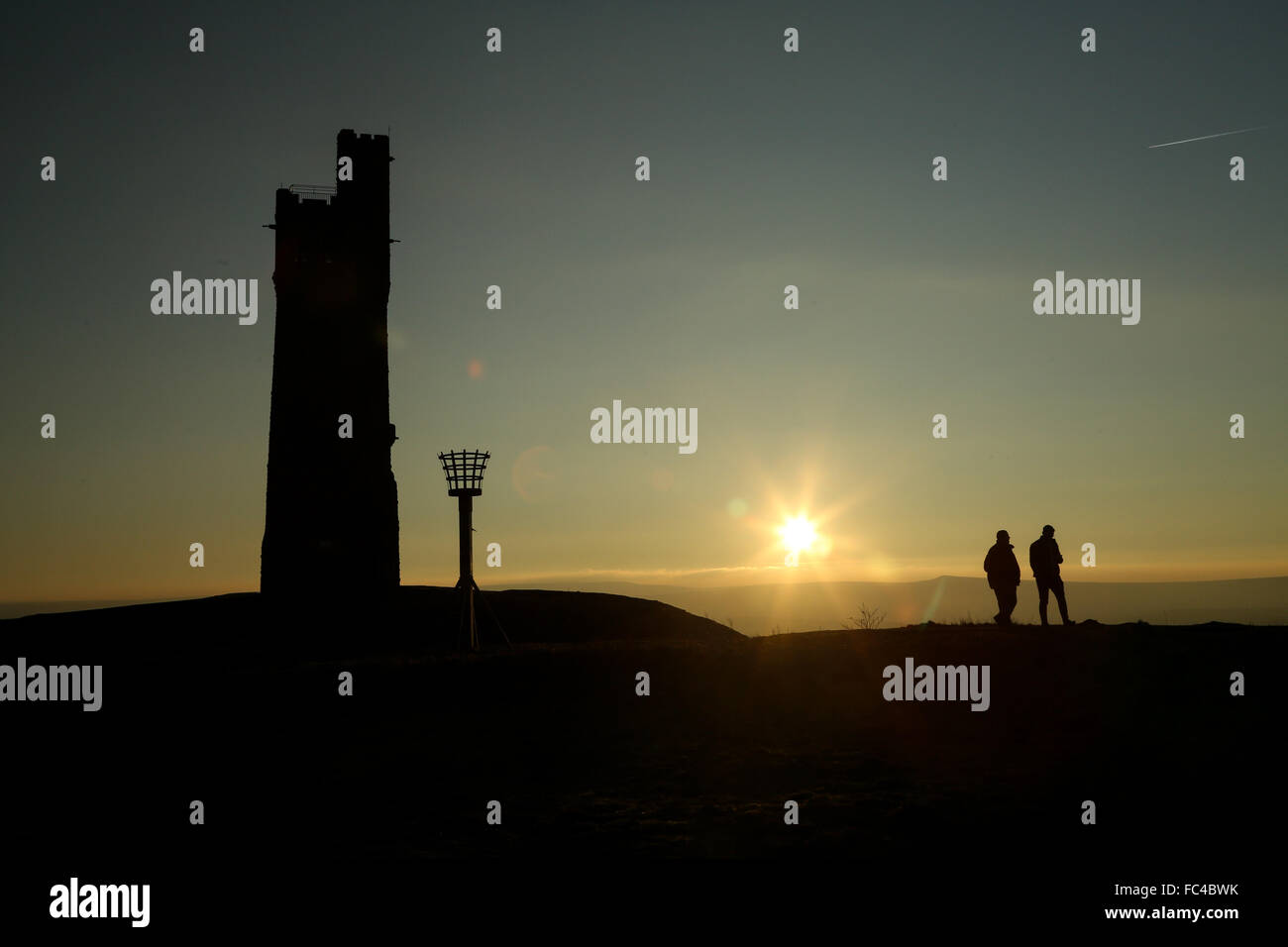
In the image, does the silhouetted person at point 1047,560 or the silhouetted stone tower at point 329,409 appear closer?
the silhouetted person at point 1047,560

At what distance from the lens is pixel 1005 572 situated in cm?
2186

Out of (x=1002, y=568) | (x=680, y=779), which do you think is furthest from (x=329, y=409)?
(x=680, y=779)

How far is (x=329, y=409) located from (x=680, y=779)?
26.3 meters

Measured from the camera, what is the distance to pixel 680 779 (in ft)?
52.5

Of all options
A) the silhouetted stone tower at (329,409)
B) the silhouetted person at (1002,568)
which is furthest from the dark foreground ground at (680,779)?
the silhouetted stone tower at (329,409)

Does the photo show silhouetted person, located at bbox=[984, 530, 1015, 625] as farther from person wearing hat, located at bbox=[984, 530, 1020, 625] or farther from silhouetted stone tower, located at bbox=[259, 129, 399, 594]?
silhouetted stone tower, located at bbox=[259, 129, 399, 594]

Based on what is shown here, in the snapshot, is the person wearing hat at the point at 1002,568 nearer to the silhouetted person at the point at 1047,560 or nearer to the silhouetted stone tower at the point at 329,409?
the silhouetted person at the point at 1047,560

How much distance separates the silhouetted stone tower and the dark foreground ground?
41.1ft

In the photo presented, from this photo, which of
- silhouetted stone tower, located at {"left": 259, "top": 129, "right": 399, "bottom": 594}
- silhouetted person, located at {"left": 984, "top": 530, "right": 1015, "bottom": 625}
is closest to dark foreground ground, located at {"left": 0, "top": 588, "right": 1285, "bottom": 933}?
silhouetted person, located at {"left": 984, "top": 530, "right": 1015, "bottom": 625}

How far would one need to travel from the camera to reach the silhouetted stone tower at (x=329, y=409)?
1517 inches

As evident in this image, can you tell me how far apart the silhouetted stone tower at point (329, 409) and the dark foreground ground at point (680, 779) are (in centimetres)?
1253

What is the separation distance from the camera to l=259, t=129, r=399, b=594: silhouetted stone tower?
38531mm
